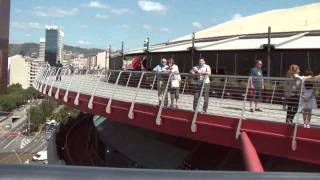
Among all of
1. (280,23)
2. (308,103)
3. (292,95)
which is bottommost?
(308,103)

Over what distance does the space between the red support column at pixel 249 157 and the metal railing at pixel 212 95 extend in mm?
573

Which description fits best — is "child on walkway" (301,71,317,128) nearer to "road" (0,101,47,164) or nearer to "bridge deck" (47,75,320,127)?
"bridge deck" (47,75,320,127)

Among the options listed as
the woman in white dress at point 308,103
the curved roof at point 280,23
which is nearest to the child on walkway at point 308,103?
the woman in white dress at point 308,103

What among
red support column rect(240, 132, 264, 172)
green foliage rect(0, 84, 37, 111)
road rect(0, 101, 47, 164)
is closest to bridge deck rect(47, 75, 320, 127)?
red support column rect(240, 132, 264, 172)

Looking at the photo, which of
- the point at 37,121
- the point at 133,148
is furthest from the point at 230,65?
the point at 37,121

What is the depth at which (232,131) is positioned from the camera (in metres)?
11.3

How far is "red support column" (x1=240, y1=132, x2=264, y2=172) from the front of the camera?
625 cm

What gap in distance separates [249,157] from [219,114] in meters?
4.61

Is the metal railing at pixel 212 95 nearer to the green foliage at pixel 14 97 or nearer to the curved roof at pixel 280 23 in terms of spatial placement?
the curved roof at pixel 280 23

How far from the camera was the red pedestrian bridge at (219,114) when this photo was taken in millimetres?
10008

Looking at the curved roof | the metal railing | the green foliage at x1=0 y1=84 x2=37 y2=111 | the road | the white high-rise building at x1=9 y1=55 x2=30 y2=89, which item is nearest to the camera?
the metal railing

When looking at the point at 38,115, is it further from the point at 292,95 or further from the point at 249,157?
the point at 249,157

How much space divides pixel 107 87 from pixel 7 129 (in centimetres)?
11530

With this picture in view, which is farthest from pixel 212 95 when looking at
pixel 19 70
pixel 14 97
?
pixel 19 70
